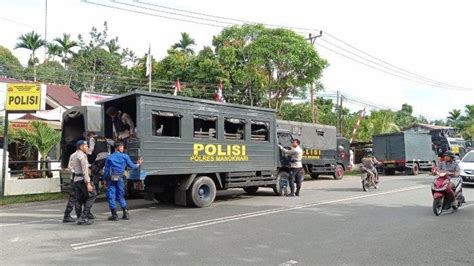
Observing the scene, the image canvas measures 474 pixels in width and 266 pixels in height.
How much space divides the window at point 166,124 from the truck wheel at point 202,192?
4.39 ft

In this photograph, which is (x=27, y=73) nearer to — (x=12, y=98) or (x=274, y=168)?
(x=12, y=98)

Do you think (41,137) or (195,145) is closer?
(195,145)

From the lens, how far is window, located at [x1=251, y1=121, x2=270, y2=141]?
42.0ft

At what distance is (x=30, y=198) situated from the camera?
13133 mm

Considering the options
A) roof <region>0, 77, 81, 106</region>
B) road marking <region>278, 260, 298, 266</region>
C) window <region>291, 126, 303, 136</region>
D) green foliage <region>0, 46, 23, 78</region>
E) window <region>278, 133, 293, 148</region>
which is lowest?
road marking <region>278, 260, 298, 266</region>

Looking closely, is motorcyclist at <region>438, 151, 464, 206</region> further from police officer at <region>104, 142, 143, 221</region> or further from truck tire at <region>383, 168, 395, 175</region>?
truck tire at <region>383, 168, 395, 175</region>

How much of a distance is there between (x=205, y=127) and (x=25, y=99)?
21.0ft

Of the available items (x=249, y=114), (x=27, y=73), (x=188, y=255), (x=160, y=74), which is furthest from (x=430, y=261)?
(x=27, y=73)

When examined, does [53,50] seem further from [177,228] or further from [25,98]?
[177,228]

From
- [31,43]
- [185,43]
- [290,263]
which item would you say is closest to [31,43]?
[31,43]

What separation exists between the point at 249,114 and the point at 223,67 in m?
15.7

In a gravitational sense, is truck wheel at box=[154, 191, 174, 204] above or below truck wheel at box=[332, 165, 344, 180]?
below

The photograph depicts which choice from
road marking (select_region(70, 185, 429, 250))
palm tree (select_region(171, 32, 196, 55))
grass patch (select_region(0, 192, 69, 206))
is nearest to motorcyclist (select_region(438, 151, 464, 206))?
road marking (select_region(70, 185, 429, 250))

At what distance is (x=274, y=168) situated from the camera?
1322 centimetres
